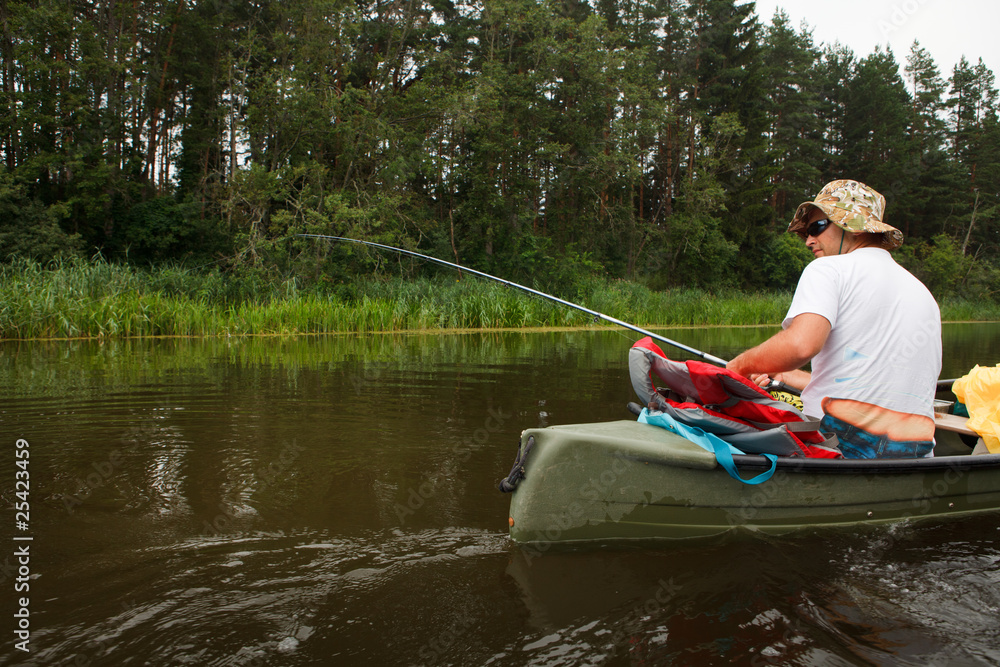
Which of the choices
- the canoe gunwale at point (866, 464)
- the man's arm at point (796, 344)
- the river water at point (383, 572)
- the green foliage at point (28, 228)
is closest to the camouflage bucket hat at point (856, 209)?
the man's arm at point (796, 344)

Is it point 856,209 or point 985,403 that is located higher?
point 856,209

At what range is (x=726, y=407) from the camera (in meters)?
3.11

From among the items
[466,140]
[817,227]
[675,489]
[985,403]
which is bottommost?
[675,489]

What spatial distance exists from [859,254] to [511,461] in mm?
2287

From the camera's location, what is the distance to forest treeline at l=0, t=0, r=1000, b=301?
1917 centimetres

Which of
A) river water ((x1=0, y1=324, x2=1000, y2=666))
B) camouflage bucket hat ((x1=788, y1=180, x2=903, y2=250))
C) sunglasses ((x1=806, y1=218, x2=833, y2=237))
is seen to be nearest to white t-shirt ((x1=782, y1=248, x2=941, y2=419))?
camouflage bucket hat ((x1=788, y1=180, x2=903, y2=250))

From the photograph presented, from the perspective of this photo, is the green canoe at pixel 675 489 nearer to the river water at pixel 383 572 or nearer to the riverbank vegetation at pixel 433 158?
the river water at pixel 383 572

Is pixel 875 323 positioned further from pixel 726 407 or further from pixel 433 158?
pixel 433 158

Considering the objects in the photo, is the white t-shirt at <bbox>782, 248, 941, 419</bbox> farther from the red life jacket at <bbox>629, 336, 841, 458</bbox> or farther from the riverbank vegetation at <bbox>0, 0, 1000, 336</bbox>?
the riverbank vegetation at <bbox>0, 0, 1000, 336</bbox>

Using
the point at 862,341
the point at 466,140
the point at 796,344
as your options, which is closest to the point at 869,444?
the point at 862,341

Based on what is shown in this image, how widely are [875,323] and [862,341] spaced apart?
10cm

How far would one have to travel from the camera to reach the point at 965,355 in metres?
11.8

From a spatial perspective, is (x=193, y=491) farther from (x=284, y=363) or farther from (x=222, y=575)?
(x=284, y=363)

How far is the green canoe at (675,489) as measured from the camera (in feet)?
8.81
